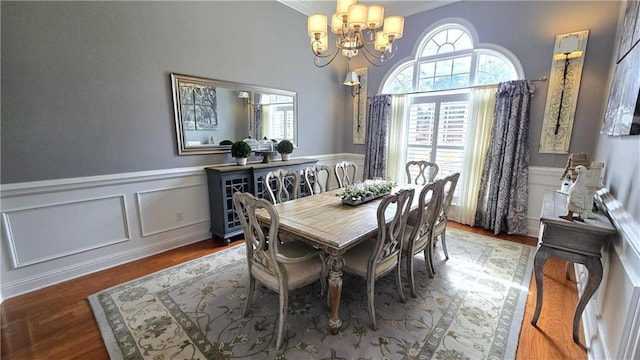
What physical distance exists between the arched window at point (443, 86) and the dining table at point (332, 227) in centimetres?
219

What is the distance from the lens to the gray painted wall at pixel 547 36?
287 cm

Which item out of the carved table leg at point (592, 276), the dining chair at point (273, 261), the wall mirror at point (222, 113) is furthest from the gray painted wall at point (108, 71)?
the carved table leg at point (592, 276)

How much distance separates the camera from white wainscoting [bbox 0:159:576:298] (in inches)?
86.4

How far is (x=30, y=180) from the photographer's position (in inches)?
86.0

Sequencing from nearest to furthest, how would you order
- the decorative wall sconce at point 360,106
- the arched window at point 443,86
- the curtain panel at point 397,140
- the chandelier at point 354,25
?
the chandelier at point 354,25
the arched window at point 443,86
the curtain panel at point 397,140
the decorative wall sconce at point 360,106

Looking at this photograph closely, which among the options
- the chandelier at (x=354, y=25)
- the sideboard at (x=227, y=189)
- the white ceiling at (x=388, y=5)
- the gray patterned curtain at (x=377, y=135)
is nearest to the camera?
the chandelier at (x=354, y=25)

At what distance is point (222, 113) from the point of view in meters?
3.33

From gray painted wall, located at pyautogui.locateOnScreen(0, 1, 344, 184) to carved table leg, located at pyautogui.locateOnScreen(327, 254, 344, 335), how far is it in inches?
91.4

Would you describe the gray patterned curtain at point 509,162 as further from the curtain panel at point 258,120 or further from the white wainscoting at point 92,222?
the white wainscoting at point 92,222

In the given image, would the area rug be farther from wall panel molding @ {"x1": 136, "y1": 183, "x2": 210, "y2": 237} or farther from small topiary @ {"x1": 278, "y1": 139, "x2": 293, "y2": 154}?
small topiary @ {"x1": 278, "y1": 139, "x2": 293, "y2": 154}

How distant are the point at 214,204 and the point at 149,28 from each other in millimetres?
1980

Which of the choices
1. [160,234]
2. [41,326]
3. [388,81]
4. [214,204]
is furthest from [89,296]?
[388,81]

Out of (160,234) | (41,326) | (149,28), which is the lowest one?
(41,326)

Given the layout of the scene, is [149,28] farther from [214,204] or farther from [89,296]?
[89,296]
